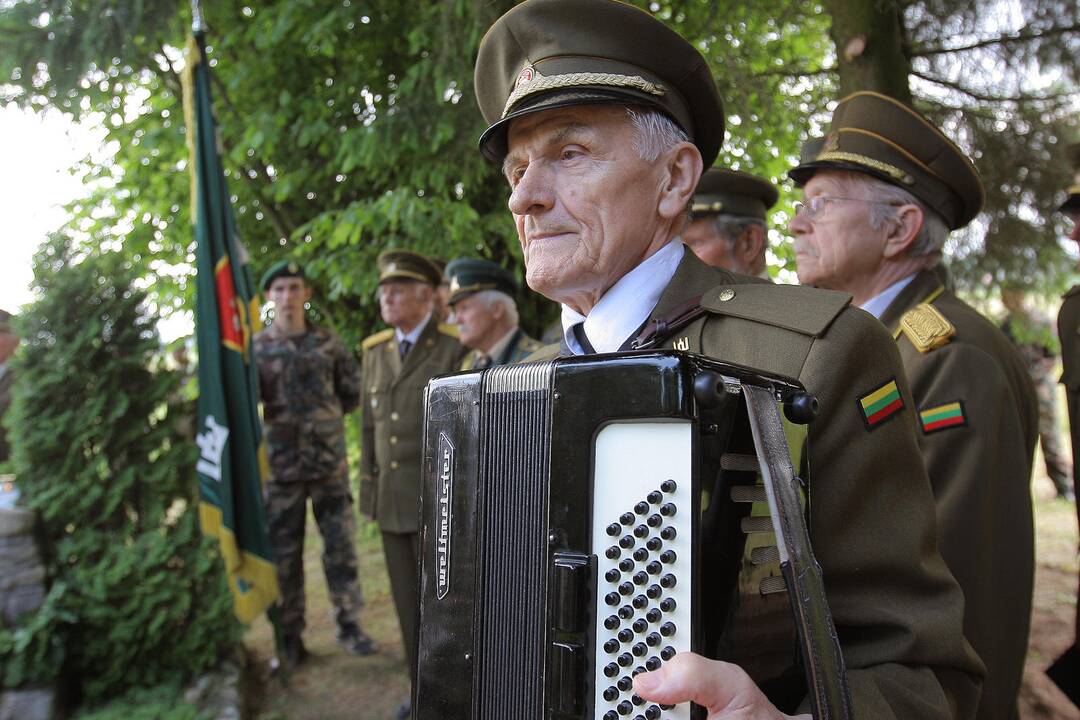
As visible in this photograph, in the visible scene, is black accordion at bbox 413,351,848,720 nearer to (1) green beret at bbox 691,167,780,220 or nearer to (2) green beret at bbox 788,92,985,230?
→ (2) green beret at bbox 788,92,985,230

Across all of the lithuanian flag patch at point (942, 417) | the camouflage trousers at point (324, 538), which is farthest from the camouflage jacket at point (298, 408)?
the lithuanian flag patch at point (942, 417)

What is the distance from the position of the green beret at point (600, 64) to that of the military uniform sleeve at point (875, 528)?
57cm

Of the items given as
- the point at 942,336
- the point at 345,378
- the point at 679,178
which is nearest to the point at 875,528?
the point at 679,178

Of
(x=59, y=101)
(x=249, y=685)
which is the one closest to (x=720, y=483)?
(x=249, y=685)

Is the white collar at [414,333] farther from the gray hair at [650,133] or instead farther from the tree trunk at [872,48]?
the gray hair at [650,133]

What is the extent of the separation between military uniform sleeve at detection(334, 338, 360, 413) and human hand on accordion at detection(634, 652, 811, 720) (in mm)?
5335

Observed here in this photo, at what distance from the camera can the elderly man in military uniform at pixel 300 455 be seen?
19.0 feet

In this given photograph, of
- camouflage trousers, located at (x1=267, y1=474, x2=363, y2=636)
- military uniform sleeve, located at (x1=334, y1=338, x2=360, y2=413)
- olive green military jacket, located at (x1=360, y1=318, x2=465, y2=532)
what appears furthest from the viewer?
military uniform sleeve, located at (x1=334, y1=338, x2=360, y2=413)

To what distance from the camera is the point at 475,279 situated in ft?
16.0

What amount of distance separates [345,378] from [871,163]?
442cm

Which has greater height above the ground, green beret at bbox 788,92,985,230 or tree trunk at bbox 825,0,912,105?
tree trunk at bbox 825,0,912,105

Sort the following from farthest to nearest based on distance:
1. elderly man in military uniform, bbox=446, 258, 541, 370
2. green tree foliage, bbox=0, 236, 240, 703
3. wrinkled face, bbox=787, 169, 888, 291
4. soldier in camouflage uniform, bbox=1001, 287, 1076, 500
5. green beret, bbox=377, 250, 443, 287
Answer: soldier in camouflage uniform, bbox=1001, 287, 1076, 500, green beret, bbox=377, 250, 443, 287, elderly man in military uniform, bbox=446, 258, 541, 370, green tree foliage, bbox=0, 236, 240, 703, wrinkled face, bbox=787, 169, 888, 291

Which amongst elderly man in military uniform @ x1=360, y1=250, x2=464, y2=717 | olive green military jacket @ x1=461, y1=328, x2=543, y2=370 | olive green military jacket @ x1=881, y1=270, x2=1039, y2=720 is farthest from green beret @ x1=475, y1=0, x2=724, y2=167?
elderly man in military uniform @ x1=360, y1=250, x2=464, y2=717

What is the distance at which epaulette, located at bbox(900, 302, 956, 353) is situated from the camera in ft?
7.45
